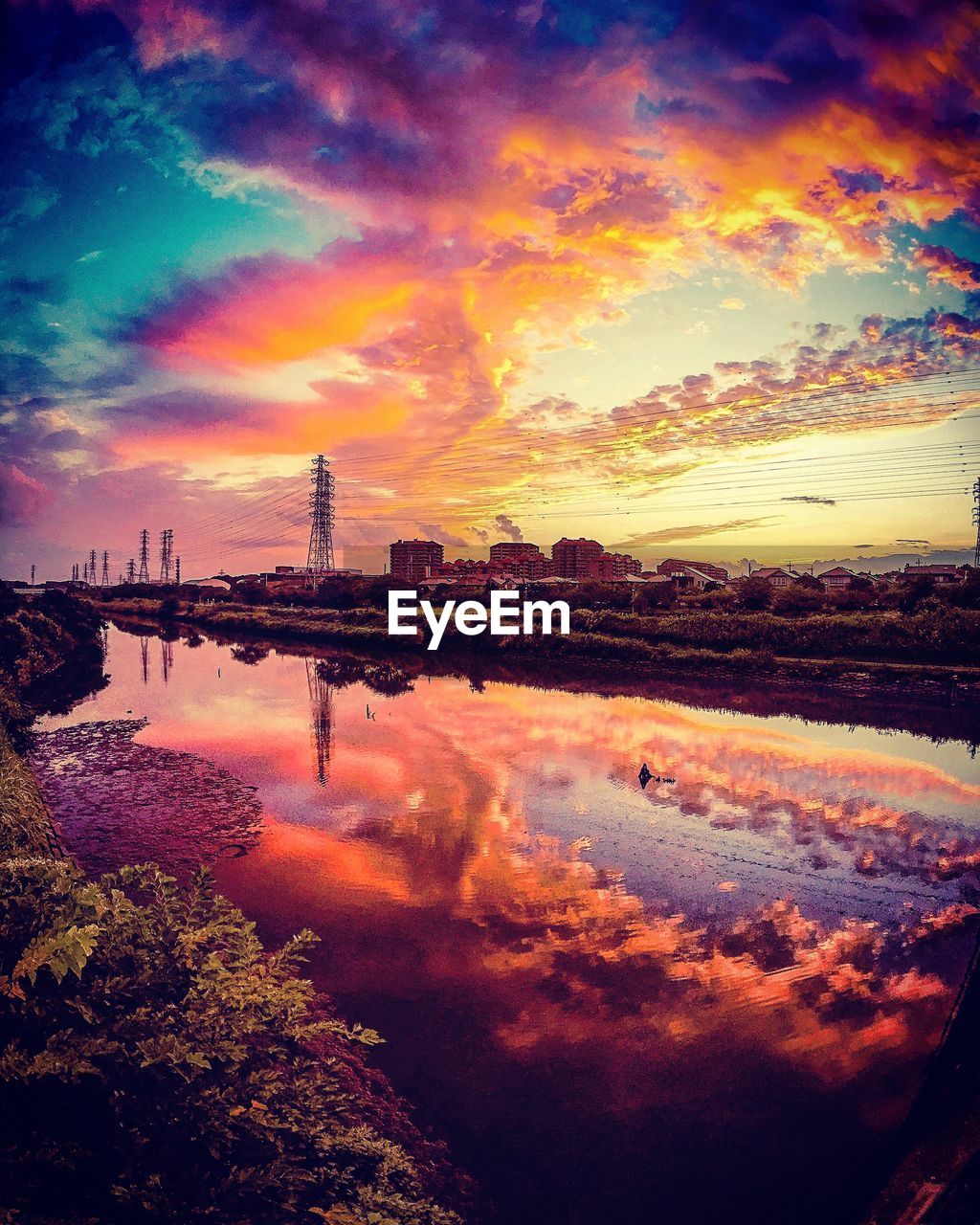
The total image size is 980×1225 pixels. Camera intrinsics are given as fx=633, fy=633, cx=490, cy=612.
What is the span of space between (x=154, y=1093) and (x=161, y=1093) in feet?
0.28

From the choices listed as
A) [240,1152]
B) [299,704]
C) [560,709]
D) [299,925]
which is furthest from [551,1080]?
[299,704]

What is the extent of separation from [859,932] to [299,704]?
25.6 metres

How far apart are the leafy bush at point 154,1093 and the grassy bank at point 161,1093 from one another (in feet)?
0.04

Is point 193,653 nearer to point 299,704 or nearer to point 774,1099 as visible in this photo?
point 299,704

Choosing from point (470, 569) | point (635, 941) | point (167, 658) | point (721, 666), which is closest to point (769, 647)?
point (721, 666)

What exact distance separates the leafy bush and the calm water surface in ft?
5.27

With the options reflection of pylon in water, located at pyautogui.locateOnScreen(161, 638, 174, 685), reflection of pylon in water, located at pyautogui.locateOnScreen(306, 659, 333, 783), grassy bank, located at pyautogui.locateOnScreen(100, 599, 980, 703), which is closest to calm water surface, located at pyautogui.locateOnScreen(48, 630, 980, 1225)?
reflection of pylon in water, located at pyautogui.locateOnScreen(306, 659, 333, 783)

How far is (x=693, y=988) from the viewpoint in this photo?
902 centimetres

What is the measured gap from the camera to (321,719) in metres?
27.9

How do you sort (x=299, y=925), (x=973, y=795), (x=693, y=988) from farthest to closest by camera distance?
(x=973, y=795) < (x=299, y=925) < (x=693, y=988)

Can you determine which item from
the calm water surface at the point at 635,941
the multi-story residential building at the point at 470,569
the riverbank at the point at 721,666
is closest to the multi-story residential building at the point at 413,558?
the multi-story residential building at the point at 470,569

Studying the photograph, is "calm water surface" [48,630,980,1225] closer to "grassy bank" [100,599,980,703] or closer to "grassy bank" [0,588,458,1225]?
"grassy bank" [0,588,458,1225]

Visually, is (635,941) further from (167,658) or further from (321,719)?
(167,658)

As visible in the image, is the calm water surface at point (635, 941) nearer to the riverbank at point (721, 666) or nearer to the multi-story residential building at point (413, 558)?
the riverbank at point (721, 666)
